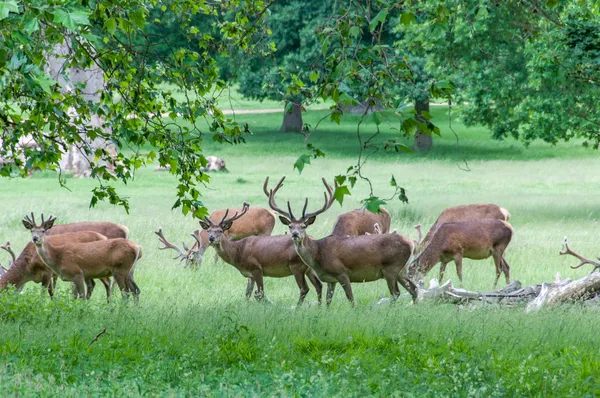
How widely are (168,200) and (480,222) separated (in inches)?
595

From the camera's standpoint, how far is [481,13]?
7367mm

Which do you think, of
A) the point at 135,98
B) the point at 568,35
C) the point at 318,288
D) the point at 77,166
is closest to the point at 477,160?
the point at 77,166

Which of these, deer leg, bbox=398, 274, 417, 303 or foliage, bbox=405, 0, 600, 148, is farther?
foliage, bbox=405, 0, 600, 148

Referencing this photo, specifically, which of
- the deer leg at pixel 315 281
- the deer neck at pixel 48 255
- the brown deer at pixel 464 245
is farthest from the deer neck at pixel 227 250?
the brown deer at pixel 464 245

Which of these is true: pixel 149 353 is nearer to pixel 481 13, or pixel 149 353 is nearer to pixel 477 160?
pixel 481 13

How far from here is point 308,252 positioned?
12.5 metres

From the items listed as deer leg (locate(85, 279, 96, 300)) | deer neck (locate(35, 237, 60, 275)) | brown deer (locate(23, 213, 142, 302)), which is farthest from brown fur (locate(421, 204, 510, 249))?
deer neck (locate(35, 237, 60, 275))

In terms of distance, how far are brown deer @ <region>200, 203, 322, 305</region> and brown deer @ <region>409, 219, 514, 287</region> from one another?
1918mm

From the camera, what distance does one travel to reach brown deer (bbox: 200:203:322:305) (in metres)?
13.1

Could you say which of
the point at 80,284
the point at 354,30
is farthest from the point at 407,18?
the point at 80,284

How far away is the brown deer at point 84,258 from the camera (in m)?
12.4

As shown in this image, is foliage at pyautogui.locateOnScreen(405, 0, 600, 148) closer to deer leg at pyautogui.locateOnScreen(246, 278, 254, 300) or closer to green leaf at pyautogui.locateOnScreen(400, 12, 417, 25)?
deer leg at pyautogui.locateOnScreen(246, 278, 254, 300)

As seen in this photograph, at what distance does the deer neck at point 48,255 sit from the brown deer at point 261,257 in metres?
1.96

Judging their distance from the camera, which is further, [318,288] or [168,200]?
[168,200]
